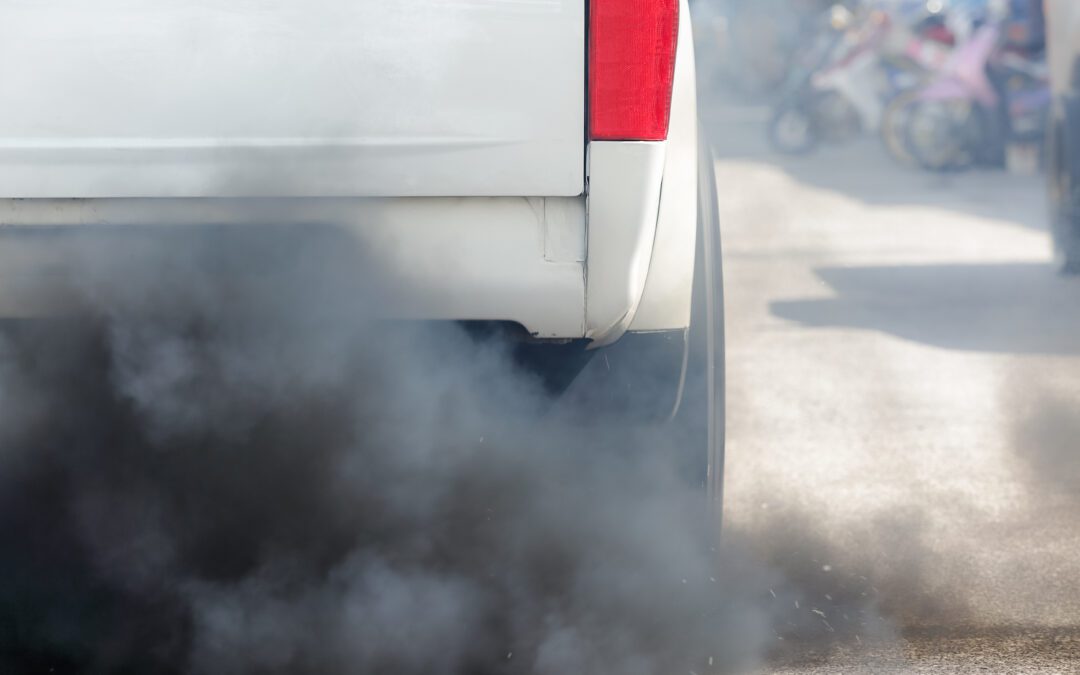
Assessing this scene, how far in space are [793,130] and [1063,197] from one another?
653 centimetres

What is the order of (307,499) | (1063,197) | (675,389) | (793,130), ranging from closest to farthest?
(675,389) < (307,499) < (1063,197) < (793,130)

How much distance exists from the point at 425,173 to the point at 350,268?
19 centimetres

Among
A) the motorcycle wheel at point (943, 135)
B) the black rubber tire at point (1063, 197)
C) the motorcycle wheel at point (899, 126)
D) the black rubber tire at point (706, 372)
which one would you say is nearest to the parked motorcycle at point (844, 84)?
the motorcycle wheel at point (899, 126)

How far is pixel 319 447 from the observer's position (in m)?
2.65

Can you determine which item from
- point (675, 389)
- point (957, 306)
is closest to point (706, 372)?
point (675, 389)

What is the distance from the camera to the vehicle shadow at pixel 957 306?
544cm

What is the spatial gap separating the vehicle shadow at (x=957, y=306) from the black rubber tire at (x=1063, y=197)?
112 mm

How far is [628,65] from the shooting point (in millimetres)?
2213

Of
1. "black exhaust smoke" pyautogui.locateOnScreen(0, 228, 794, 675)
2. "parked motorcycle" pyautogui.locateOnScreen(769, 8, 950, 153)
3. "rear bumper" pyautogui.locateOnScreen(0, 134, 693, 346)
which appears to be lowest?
"parked motorcycle" pyautogui.locateOnScreen(769, 8, 950, 153)

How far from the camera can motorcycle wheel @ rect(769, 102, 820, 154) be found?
12.6m

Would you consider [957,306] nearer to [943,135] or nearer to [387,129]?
[387,129]

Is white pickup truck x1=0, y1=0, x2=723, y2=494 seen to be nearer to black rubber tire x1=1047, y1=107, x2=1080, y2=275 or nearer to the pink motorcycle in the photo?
black rubber tire x1=1047, y1=107, x2=1080, y2=275

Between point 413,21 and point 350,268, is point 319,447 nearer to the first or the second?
point 350,268

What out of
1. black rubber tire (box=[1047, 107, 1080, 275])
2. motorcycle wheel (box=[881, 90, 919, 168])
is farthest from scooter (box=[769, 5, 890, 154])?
black rubber tire (box=[1047, 107, 1080, 275])
